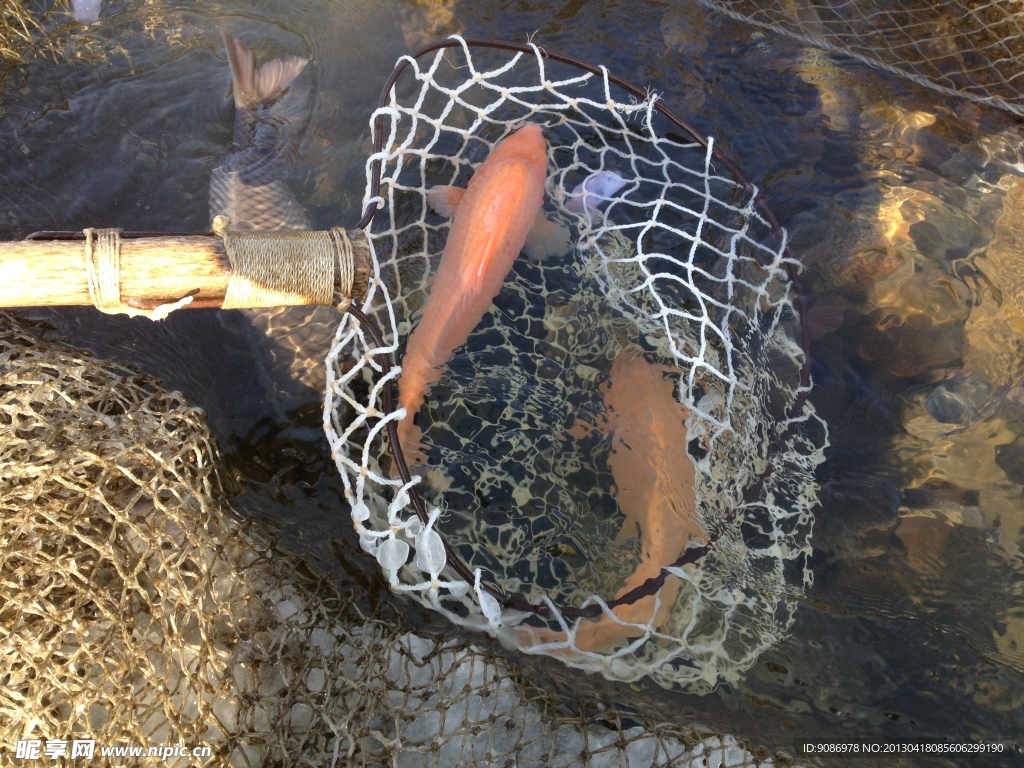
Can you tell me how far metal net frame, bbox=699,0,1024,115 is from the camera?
4773 mm

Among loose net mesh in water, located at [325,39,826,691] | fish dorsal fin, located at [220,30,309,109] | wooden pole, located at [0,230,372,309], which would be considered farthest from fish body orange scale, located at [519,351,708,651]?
fish dorsal fin, located at [220,30,309,109]

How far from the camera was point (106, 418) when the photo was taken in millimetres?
2713

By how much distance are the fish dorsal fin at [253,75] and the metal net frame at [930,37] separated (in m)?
3.26

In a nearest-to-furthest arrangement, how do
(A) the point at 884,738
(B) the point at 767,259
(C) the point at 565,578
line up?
(A) the point at 884,738 < (C) the point at 565,578 < (B) the point at 767,259

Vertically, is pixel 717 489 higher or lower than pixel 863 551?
higher

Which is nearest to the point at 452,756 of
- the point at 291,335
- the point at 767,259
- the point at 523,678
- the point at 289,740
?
the point at 523,678

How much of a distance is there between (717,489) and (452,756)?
1.69m

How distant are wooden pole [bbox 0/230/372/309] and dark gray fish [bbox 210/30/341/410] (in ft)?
4.89

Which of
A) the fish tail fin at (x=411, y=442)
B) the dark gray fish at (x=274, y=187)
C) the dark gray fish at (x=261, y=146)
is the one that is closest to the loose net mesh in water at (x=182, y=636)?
the fish tail fin at (x=411, y=442)

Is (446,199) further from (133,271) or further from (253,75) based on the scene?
(133,271)

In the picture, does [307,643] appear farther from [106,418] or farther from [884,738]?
[884,738]

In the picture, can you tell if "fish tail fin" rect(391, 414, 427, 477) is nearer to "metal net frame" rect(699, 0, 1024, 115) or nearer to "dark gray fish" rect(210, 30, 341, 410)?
"dark gray fish" rect(210, 30, 341, 410)

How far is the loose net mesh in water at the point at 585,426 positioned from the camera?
3141 mm

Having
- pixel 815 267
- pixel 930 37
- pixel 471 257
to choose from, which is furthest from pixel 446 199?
pixel 930 37
